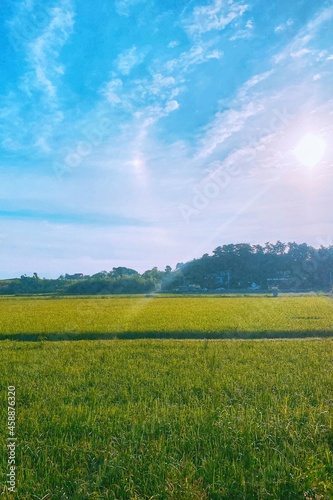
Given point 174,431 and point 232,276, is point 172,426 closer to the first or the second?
point 174,431

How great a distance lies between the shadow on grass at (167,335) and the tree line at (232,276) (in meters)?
46.7

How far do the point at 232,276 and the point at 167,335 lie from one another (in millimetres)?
54842

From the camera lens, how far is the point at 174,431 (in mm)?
3830

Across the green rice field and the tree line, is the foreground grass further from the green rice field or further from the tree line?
the tree line

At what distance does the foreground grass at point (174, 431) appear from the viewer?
2.97 metres

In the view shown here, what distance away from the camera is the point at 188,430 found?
3855 millimetres

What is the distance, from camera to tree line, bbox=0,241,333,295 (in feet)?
203

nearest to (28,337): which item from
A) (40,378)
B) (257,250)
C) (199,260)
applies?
A: (40,378)

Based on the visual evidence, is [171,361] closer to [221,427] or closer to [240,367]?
→ [240,367]

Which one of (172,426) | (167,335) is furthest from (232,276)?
(172,426)

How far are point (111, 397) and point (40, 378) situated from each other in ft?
6.20

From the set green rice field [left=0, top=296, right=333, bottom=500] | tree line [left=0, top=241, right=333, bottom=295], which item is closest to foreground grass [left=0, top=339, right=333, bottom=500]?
green rice field [left=0, top=296, right=333, bottom=500]

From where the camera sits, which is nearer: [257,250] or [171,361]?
[171,361]

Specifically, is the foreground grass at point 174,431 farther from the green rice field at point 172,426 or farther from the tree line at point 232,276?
the tree line at point 232,276
